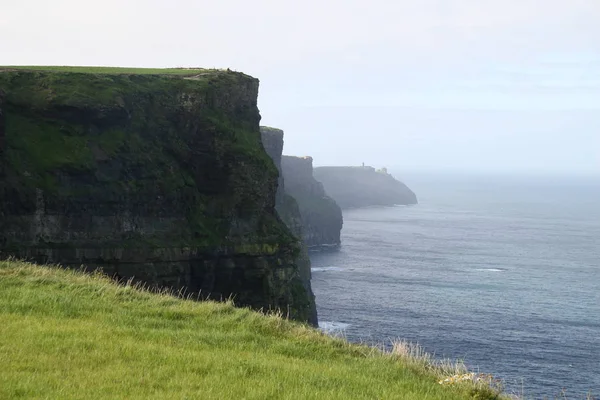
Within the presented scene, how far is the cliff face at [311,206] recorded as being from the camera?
179 m

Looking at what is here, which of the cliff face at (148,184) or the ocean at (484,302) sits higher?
the cliff face at (148,184)

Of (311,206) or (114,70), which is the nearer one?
(114,70)

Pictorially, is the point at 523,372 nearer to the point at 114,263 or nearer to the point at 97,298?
the point at 114,263

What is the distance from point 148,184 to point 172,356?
47465 millimetres

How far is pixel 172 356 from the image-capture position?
1372cm

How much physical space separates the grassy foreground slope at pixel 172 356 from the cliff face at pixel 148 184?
35.5 m

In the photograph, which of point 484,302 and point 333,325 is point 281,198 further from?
point 333,325

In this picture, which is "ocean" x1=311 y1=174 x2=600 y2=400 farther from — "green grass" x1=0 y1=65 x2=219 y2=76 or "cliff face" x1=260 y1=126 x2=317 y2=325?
"green grass" x1=0 y1=65 x2=219 y2=76

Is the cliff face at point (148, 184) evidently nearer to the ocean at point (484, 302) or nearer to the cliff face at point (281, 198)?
the ocean at point (484, 302)

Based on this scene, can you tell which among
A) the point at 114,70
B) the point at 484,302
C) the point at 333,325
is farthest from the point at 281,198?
the point at 114,70

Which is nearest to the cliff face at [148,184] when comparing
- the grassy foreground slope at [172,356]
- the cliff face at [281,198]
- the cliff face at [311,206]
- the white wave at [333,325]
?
the white wave at [333,325]

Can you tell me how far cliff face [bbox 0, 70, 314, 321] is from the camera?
54.8 m

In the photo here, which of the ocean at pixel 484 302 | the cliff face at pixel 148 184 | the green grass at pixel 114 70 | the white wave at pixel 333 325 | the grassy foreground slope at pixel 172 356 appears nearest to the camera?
the grassy foreground slope at pixel 172 356

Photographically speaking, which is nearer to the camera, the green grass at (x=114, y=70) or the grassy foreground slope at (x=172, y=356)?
the grassy foreground slope at (x=172, y=356)
